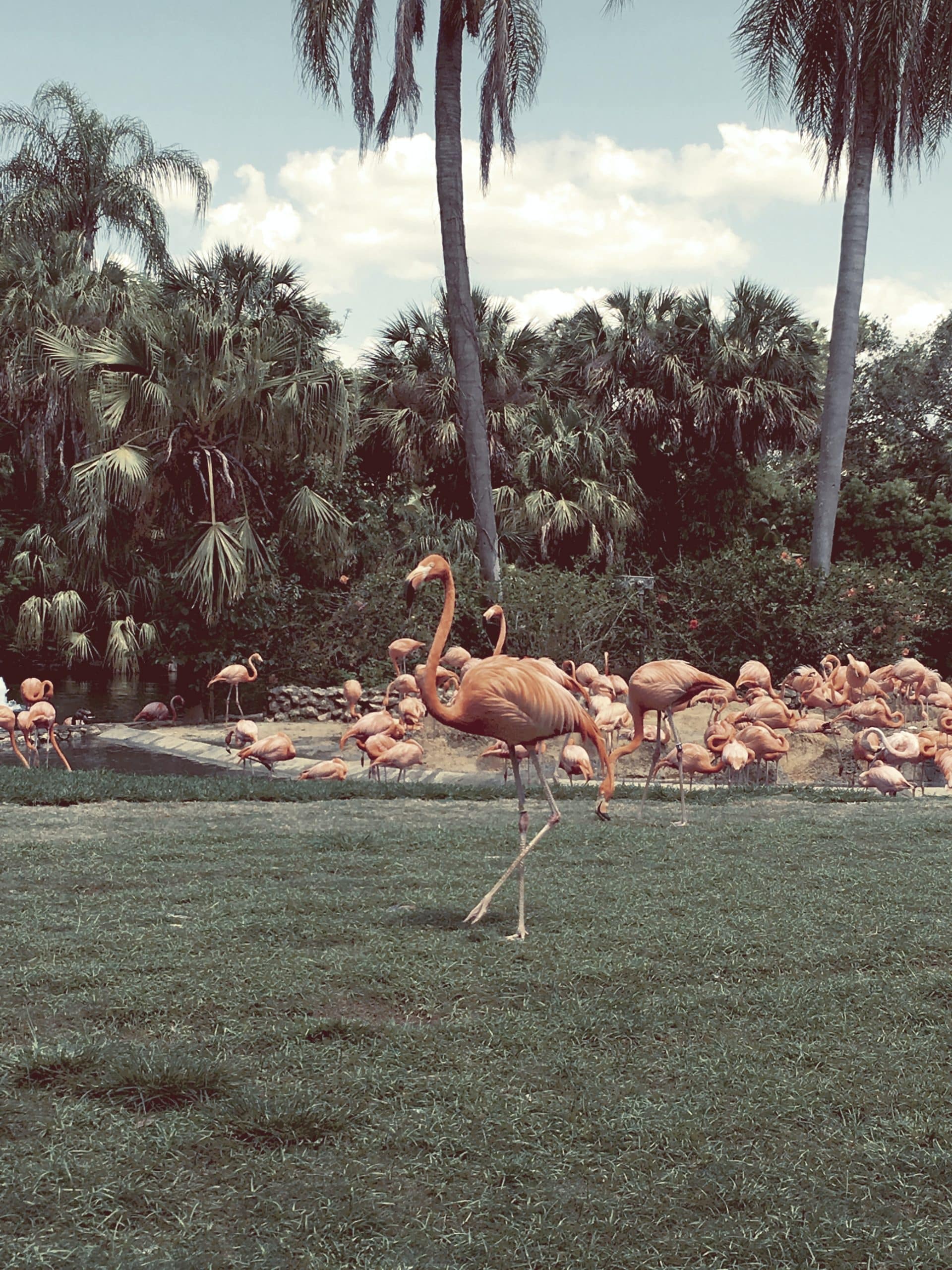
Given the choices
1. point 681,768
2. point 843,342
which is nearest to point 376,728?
point 681,768

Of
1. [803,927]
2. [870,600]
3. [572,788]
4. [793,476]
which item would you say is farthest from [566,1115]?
[793,476]

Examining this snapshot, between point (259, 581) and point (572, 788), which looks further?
point (259, 581)

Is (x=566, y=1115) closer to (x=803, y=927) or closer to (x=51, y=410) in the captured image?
(x=803, y=927)

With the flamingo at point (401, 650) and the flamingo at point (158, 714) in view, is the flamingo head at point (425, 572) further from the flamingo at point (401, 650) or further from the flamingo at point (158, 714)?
the flamingo at point (158, 714)

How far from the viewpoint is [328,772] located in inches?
356

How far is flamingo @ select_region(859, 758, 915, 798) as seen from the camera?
8344 mm

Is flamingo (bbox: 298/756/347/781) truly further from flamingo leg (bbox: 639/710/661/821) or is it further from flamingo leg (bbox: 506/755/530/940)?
flamingo leg (bbox: 506/755/530/940)

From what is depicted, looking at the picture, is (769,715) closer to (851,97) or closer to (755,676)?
(755,676)

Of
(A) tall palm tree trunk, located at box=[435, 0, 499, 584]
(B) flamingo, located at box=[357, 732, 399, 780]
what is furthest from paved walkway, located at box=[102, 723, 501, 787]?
(A) tall palm tree trunk, located at box=[435, 0, 499, 584]

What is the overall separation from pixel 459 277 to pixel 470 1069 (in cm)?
1275

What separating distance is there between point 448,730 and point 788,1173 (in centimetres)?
944

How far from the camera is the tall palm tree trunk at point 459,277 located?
46.6 ft

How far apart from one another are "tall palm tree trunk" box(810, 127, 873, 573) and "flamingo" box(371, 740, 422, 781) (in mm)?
7526

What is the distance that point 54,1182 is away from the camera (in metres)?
2.29
